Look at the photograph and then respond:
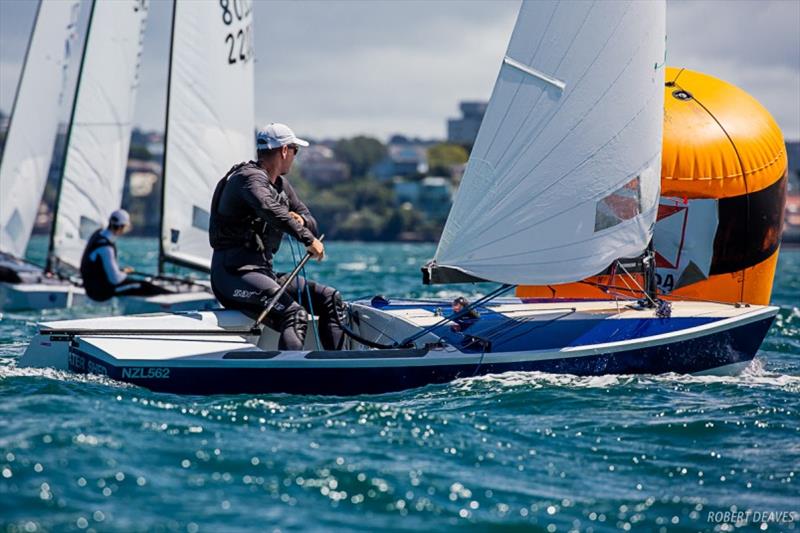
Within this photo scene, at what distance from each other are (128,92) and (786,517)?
1285 centimetres

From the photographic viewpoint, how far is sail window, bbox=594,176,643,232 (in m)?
6.93

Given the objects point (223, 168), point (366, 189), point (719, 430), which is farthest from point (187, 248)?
point (366, 189)

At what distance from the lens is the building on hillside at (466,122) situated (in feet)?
484

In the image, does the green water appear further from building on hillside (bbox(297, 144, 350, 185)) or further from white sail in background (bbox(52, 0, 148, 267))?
building on hillside (bbox(297, 144, 350, 185))

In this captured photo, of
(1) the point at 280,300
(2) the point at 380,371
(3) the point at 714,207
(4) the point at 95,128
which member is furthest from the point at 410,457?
(4) the point at 95,128

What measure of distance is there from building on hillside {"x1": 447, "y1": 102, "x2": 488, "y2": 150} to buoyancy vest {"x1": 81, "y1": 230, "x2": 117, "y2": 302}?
133 metres

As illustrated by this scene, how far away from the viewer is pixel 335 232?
87.7 meters

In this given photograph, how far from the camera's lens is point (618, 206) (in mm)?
6973

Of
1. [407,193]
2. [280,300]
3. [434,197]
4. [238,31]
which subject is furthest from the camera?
[407,193]

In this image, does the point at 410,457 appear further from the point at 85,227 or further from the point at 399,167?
the point at 399,167

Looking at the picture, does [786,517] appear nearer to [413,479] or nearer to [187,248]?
[413,479]

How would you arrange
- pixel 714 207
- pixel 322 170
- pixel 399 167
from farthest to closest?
1. pixel 322 170
2. pixel 399 167
3. pixel 714 207

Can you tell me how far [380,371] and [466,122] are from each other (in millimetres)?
146607

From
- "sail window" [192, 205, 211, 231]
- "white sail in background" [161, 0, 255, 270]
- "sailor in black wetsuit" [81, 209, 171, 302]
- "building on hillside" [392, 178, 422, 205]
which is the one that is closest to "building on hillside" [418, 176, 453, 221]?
"building on hillside" [392, 178, 422, 205]
